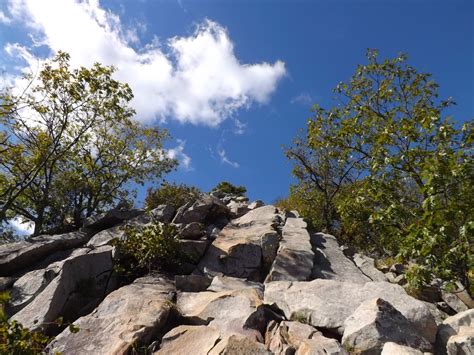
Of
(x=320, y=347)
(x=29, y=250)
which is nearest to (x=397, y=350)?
(x=320, y=347)

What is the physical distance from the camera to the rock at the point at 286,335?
8170 mm

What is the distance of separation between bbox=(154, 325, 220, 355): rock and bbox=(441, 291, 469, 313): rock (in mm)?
8793

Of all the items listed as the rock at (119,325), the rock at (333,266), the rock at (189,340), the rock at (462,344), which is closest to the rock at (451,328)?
the rock at (462,344)

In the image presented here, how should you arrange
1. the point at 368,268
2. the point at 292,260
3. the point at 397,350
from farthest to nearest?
the point at 368,268
the point at 292,260
the point at 397,350

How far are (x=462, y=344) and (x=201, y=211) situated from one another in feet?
52.5

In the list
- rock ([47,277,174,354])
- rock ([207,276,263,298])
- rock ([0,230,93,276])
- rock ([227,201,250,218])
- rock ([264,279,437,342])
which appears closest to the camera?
rock ([264,279,437,342])

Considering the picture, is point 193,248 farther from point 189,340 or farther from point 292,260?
point 189,340

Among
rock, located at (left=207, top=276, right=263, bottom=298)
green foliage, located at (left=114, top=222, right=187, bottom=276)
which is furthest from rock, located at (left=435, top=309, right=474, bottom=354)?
green foliage, located at (left=114, top=222, right=187, bottom=276)

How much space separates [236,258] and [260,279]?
1546 millimetres

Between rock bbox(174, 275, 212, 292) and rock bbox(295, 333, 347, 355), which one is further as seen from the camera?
rock bbox(174, 275, 212, 292)

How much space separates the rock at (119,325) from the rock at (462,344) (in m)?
7.16

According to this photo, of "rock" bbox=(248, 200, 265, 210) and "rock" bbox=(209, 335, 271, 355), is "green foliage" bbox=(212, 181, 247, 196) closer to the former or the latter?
"rock" bbox=(248, 200, 265, 210)

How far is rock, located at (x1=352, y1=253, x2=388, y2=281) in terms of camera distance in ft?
53.4

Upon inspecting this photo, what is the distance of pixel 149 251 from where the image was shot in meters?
15.3
